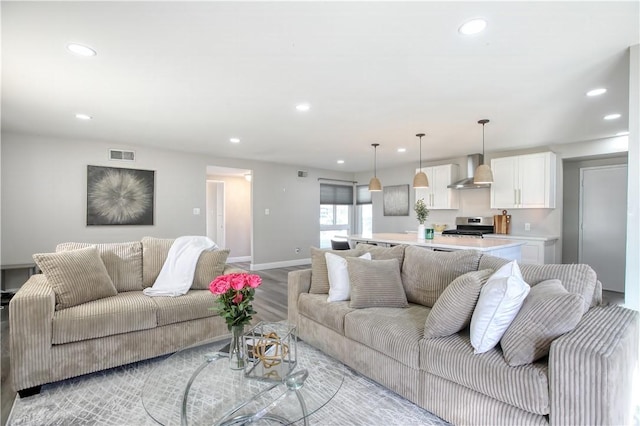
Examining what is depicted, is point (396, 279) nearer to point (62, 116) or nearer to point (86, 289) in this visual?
point (86, 289)

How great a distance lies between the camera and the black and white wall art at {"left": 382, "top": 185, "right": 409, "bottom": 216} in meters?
7.31

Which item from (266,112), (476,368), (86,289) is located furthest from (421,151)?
(86,289)

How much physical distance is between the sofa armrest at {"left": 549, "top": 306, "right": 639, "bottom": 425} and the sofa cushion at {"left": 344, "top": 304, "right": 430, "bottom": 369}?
2.37 ft

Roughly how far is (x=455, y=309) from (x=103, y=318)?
8.27 ft

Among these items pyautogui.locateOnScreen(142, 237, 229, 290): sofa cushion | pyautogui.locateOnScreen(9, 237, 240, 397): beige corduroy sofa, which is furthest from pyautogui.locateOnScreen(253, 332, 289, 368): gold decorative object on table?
pyautogui.locateOnScreen(142, 237, 229, 290): sofa cushion

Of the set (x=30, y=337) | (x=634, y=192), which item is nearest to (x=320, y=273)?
(x=30, y=337)

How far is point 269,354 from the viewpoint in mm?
1841

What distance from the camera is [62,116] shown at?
12.0ft

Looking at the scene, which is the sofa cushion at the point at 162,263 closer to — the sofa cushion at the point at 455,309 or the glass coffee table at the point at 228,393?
the glass coffee table at the point at 228,393

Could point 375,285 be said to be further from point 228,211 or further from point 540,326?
point 228,211

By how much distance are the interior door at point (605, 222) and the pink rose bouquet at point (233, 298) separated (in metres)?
6.05

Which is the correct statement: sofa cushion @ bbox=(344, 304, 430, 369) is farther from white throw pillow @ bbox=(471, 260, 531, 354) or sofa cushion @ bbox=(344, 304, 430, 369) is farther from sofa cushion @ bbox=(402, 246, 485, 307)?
white throw pillow @ bbox=(471, 260, 531, 354)

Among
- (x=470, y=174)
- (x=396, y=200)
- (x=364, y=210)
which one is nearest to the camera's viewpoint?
(x=470, y=174)

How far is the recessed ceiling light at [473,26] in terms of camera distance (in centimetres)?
183
